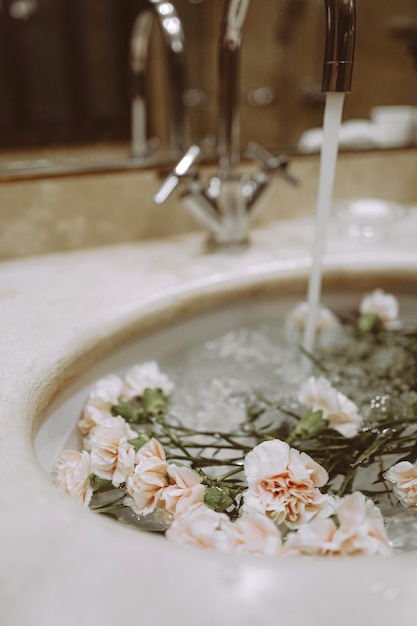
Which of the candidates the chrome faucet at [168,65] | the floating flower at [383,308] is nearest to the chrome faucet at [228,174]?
the chrome faucet at [168,65]

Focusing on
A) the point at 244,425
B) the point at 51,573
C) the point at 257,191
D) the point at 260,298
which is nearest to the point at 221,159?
the point at 257,191

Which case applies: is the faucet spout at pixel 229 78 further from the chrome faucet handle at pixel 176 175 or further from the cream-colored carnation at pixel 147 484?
the cream-colored carnation at pixel 147 484

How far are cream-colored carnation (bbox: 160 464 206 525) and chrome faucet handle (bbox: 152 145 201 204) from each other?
1.51 feet

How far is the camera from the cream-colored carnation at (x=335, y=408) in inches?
22.0

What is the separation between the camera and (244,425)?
60cm

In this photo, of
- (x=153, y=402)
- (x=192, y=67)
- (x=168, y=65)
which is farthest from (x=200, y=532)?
(x=192, y=67)

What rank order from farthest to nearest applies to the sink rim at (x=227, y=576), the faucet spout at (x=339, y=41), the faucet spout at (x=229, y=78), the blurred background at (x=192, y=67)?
the blurred background at (x=192, y=67) < the faucet spout at (x=229, y=78) < the faucet spout at (x=339, y=41) < the sink rim at (x=227, y=576)

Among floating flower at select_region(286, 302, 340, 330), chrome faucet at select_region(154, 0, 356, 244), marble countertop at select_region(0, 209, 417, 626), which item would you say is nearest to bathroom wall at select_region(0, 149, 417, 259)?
chrome faucet at select_region(154, 0, 356, 244)

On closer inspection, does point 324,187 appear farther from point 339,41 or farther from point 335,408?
point 335,408

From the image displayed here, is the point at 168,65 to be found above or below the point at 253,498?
above

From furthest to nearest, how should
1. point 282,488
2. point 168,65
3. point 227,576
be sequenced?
point 168,65, point 282,488, point 227,576

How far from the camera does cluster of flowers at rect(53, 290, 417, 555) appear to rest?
356 millimetres

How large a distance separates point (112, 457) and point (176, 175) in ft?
1.60

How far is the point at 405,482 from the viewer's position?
→ 1.51ft
